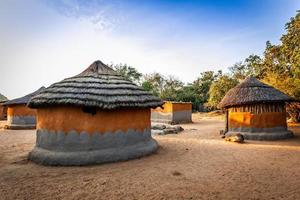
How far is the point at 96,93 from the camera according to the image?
895 centimetres

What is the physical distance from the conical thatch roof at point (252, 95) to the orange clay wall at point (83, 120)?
269 inches

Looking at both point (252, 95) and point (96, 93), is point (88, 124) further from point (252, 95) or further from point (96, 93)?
point (252, 95)

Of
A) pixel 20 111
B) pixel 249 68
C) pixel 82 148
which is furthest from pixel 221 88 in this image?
pixel 82 148

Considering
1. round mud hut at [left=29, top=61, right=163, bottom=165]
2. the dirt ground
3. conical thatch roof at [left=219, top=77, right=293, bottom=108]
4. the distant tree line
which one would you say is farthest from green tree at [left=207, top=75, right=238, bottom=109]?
round mud hut at [left=29, top=61, right=163, bottom=165]

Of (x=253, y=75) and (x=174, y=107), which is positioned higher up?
(x=253, y=75)

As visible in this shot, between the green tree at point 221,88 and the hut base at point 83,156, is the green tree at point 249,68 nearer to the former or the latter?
the green tree at point 221,88

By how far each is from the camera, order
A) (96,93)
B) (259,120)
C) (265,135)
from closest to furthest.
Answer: (96,93)
(265,135)
(259,120)

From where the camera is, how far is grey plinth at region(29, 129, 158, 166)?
8.38 m

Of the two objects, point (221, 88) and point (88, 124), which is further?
point (221, 88)

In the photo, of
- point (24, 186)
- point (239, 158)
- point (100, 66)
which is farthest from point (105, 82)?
point (239, 158)

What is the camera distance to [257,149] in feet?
34.5

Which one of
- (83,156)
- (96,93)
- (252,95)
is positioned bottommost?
(83,156)

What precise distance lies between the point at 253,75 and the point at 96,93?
22107 mm

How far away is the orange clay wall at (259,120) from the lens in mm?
13484
